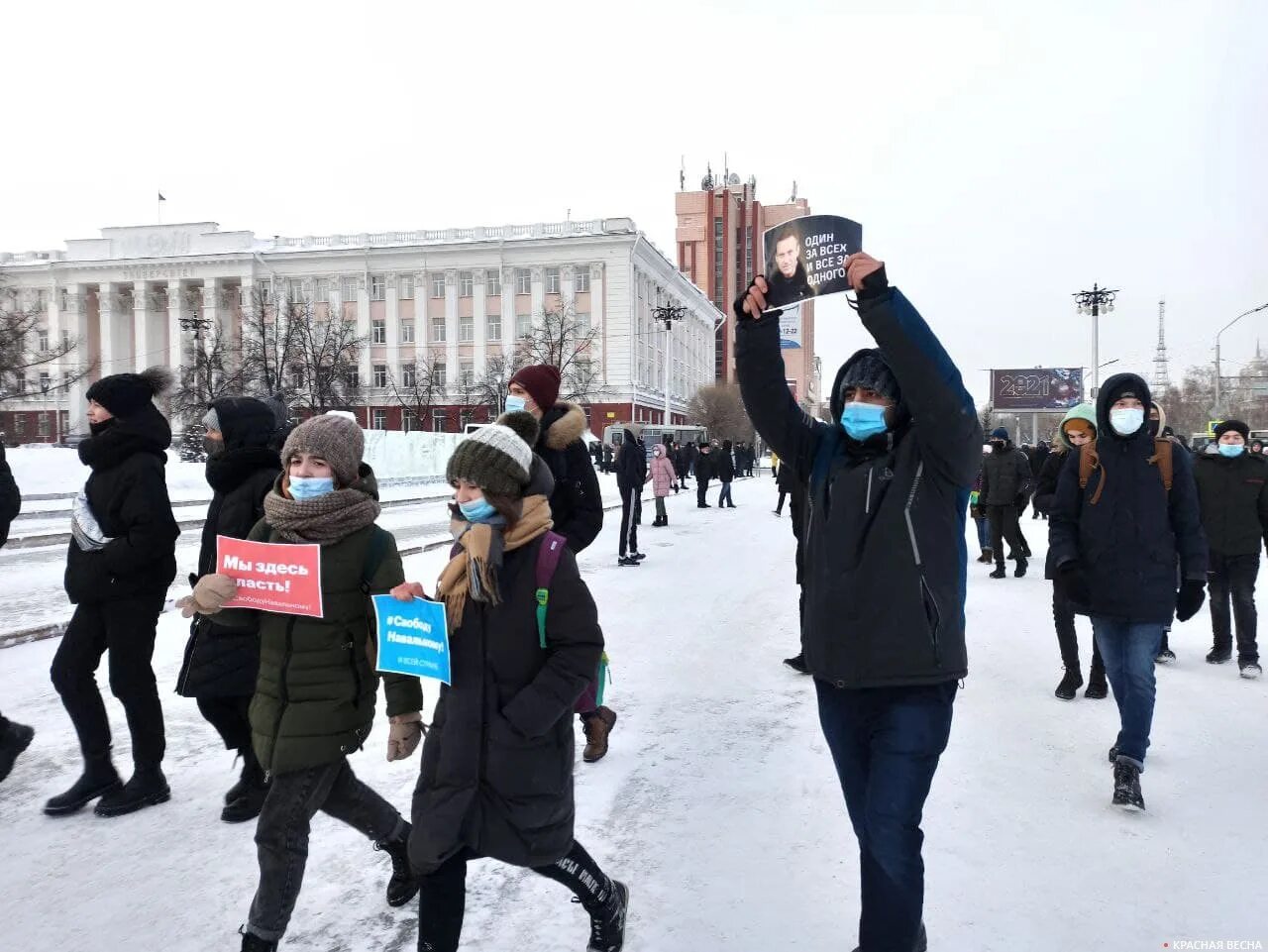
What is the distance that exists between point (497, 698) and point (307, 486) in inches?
39.3

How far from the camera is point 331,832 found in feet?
11.8

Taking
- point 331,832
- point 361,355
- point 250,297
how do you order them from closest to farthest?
1. point 331,832
2. point 250,297
3. point 361,355

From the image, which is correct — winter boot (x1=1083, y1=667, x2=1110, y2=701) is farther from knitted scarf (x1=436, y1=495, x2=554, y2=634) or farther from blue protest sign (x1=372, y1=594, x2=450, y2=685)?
blue protest sign (x1=372, y1=594, x2=450, y2=685)

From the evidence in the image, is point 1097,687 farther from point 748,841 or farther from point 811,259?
point 811,259

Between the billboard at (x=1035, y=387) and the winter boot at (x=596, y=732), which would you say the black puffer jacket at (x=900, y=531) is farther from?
the billboard at (x=1035, y=387)

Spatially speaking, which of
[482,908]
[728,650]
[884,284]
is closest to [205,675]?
[482,908]

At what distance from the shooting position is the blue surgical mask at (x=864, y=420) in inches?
97.8

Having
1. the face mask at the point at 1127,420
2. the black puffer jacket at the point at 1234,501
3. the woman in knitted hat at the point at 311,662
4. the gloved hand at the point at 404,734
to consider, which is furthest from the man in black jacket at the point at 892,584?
the black puffer jacket at the point at 1234,501

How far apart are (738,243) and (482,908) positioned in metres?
Result: 121

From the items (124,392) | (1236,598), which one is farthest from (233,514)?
(1236,598)

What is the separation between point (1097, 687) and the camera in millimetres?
5504

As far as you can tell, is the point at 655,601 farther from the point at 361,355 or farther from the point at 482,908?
the point at 361,355

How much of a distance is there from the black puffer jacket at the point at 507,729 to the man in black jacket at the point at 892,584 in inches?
30.0

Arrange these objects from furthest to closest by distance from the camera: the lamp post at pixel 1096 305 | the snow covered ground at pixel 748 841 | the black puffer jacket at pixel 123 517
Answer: the lamp post at pixel 1096 305
the black puffer jacket at pixel 123 517
the snow covered ground at pixel 748 841
